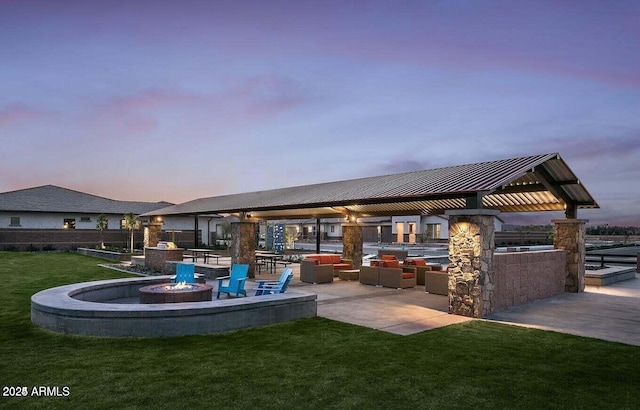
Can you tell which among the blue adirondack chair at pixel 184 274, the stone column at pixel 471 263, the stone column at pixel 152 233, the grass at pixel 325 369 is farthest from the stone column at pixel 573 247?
the stone column at pixel 152 233

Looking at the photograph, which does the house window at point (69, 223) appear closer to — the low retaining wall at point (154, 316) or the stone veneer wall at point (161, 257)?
the stone veneer wall at point (161, 257)

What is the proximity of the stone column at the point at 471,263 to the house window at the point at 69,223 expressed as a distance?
38.7m

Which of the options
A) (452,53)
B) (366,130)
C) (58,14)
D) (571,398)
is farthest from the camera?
(366,130)

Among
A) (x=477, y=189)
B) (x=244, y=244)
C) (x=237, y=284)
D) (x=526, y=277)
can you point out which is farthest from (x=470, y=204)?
(x=244, y=244)

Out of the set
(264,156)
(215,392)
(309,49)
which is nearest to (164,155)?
(264,156)

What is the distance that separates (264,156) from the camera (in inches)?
1542

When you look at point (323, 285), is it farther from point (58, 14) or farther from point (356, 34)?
point (58, 14)

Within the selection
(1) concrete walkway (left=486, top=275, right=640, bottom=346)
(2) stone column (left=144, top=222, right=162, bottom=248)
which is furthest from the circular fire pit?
(2) stone column (left=144, top=222, right=162, bottom=248)

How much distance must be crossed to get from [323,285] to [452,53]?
11.5 m

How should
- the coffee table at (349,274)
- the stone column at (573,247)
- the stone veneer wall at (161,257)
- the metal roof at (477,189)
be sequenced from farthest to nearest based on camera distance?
the stone veneer wall at (161,257)
the coffee table at (349,274)
the stone column at (573,247)
the metal roof at (477,189)

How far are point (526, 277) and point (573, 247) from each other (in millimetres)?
3978

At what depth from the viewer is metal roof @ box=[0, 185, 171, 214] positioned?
36812mm

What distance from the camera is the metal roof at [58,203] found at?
3681cm

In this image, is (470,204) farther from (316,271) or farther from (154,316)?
(316,271)
